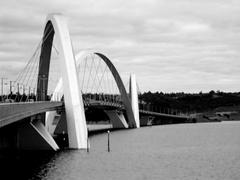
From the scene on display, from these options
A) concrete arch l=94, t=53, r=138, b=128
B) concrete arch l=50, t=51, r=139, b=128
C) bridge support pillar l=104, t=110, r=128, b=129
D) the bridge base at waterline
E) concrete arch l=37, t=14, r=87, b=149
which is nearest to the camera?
the bridge base at waterline

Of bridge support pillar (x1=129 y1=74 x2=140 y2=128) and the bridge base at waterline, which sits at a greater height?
bridge support pillar (x1=129 y1=74 x2=140 y2=128)

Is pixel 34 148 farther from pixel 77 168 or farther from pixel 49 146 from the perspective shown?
pixel 77 168

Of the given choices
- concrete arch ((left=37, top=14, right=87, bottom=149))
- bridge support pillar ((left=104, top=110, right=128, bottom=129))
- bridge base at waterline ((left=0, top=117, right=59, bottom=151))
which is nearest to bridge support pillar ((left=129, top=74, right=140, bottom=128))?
bridge support pillar ((left=104, top=110, right=128, bottom=129))

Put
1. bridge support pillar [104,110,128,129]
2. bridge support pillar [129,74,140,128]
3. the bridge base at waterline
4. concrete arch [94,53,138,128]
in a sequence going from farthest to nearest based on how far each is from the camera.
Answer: bridge support pillar [104,110,128,129]
bridge support pillar [129,74,140,128]
concrete arch [94,53,138,128]
the bridge base at waterline

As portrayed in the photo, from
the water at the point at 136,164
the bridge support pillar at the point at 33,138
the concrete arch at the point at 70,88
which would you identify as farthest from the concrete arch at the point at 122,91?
the water at the point at 136,164

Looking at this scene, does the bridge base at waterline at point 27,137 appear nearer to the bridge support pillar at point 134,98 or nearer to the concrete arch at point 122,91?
the concrete arch at point 122,91

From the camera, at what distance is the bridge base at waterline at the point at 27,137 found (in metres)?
65.3

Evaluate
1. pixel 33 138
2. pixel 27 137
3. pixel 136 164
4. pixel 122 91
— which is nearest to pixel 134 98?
pixel 122 91

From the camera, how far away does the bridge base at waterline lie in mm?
65312

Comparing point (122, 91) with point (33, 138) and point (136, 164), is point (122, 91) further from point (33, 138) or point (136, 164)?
point (136, 164)

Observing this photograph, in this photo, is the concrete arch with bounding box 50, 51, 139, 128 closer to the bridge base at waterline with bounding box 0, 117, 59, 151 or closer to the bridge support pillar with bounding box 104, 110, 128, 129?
the bridge support pillar with bounding box 104, 110, 128, 129

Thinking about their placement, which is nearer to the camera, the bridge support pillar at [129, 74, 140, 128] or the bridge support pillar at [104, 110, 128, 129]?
the bridge support pillar at [129, 74, 140, 128]

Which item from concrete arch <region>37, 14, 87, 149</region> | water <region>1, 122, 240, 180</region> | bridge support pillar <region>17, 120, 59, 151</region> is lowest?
water <region>1, 122, 240, 180</region>

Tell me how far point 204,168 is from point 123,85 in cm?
8837
